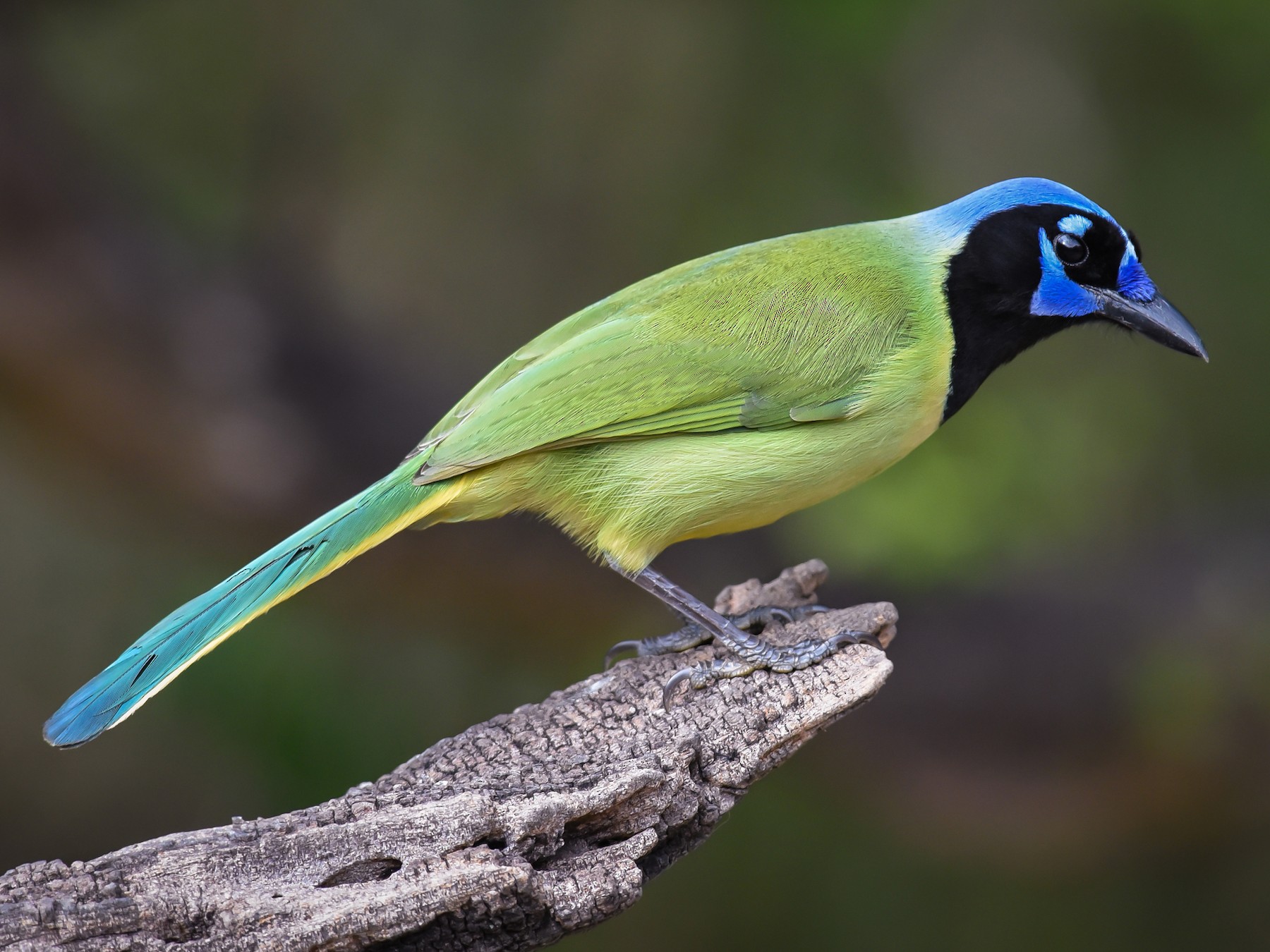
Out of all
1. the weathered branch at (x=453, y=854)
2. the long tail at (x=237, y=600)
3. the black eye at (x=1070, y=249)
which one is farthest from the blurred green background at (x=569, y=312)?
the weathered branch at (x=453, y=854)

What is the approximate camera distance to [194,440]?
5758mm

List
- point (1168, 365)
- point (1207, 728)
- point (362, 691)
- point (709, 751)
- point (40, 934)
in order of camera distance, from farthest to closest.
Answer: point (1168, 365) < point (362, 691) < point (1207, 728) < point (709, 751) < point (40, 934)

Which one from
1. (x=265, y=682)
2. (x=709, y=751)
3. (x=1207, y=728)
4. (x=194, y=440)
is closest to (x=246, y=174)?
(x=194, y=440)

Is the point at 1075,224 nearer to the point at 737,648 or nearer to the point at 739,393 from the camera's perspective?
the point at 739,393

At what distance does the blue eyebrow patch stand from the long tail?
88.6 inches

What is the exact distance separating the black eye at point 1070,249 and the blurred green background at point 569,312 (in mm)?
1715

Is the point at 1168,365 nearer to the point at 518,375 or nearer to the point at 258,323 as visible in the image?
the point at 518,375

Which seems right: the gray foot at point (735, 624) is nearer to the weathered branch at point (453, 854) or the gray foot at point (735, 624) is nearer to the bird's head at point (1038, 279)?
the weathered branch at point (453, 854)

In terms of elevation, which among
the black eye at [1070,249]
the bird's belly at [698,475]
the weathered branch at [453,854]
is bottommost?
the weathered branch at [453,854]

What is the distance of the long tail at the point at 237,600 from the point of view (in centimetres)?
332

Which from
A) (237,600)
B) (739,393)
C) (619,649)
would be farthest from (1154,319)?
(237,600)

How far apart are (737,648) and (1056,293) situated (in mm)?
1694

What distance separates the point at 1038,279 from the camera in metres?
4.30

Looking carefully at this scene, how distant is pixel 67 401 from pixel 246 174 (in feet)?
6.62
